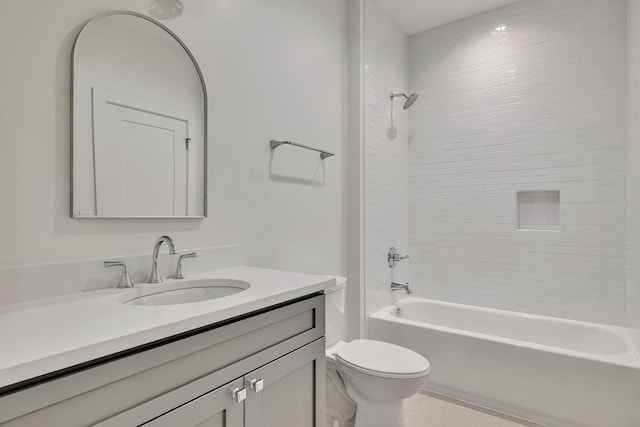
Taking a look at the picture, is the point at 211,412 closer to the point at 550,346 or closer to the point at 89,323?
the point at 89,323

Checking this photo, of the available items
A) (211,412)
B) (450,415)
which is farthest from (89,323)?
(450,415)

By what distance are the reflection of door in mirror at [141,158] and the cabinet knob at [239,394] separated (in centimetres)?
73

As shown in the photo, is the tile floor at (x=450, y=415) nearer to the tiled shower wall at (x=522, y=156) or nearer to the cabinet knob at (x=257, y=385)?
the tiled shower wall at (x=522, y=156)

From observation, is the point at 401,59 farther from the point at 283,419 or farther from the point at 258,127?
the point at 283,419

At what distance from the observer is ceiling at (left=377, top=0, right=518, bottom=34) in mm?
2803

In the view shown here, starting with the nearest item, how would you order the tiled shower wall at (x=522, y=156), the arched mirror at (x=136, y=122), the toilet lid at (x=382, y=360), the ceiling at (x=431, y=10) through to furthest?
the arched mirror at (x=136, y=122)
the toilet lid at (x=382, y=360)
the tiled shower wall at (x=522, y=156)
the ceiling at (x=431, y=10)

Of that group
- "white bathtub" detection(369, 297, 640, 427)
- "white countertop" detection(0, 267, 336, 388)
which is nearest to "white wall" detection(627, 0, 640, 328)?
"white bathtub" detection(369, 297, 640, 427)

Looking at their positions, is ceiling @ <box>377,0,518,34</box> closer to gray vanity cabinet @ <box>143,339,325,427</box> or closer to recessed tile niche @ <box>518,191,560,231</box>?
recessed tile niche @ <box>518,191,560,231</box>

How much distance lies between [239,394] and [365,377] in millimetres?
881

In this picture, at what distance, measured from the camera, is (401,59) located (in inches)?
126

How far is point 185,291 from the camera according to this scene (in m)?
1.31

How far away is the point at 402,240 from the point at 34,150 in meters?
2.70

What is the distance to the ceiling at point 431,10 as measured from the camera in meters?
2.80

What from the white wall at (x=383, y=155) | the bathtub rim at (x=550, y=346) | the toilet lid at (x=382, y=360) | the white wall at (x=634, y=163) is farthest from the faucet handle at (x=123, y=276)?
the white wall at (x=634, y=163)
